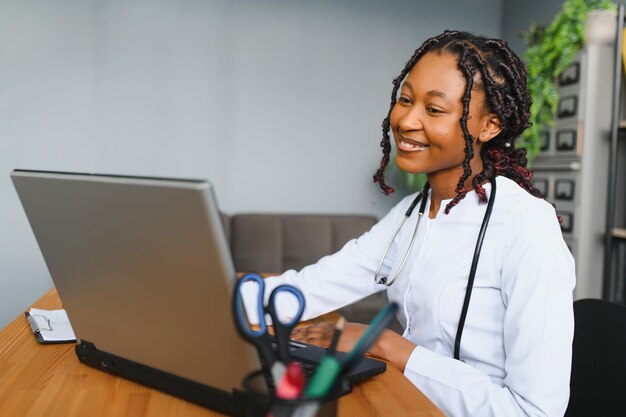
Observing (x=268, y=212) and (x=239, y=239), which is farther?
(x=268, y=212)

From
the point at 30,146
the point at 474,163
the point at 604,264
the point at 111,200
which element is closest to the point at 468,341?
the point at 474,163

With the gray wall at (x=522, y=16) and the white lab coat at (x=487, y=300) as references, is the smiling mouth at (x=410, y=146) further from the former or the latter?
the gray wall at (x=522, y=16)

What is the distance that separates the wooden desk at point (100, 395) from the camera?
743mm

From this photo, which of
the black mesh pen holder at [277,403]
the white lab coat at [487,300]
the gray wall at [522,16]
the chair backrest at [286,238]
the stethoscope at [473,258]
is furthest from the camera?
the gray wall at [522,16]

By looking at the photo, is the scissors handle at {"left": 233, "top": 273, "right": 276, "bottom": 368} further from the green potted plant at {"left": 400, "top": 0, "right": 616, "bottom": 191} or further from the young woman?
the green potted plant at {"left": 400, "top": 0, "right": 616, "bottom": 191}

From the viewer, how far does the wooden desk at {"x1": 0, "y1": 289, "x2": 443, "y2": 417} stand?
743 millimetres

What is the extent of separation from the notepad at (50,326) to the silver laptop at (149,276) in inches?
7.7

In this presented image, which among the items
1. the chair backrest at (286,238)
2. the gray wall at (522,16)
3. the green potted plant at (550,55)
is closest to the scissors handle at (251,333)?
the green potted plant at (550,55)

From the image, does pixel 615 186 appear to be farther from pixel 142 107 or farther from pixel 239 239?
pixel 142 107

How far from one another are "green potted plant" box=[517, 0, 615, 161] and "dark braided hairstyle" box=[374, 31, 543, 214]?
1645mm

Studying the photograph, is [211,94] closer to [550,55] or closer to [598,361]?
[550,55]

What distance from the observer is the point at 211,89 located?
11.5 feet

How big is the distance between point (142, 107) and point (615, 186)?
8.06 feet

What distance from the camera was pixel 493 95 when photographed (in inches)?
44.5
